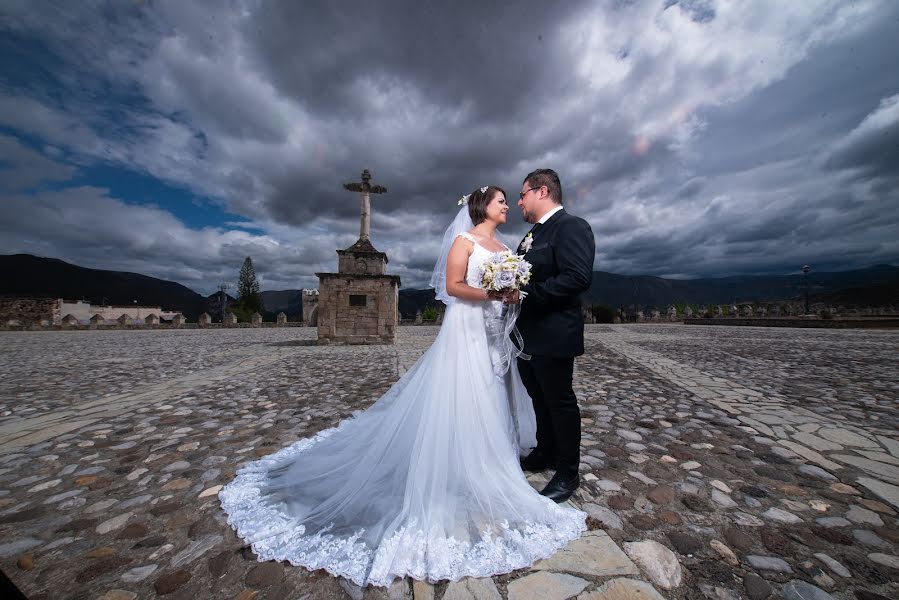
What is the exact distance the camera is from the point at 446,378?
2.80m

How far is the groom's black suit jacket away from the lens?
2557 mm

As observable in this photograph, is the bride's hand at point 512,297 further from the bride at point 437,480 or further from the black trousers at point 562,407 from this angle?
the black trousers at point 562,407

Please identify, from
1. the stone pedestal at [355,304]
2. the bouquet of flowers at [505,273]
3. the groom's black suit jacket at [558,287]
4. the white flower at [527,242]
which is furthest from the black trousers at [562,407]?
the stone pedestal at [355,304]

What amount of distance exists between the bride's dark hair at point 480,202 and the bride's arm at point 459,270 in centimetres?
36

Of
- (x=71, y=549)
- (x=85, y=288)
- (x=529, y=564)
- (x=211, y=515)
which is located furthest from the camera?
(x=85, y=288)

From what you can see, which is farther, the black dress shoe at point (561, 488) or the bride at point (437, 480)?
the black dress shoe at point (561, 488)

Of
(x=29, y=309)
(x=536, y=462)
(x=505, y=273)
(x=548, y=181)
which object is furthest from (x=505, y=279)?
(x=29, y=309)

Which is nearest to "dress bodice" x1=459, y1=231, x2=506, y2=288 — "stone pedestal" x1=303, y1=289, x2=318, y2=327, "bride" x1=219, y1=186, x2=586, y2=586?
"bride" x1=219, y1=186, x2=586, y2=586

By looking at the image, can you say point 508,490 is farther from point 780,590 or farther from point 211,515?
point 211,515

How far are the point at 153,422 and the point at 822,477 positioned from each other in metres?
6.90

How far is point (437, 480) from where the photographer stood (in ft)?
8.09

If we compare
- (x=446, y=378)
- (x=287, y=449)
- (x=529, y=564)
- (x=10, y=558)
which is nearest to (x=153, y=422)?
(x=287, y=449)

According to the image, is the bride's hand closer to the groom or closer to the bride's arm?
the groom

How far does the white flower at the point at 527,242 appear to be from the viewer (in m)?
2.97
